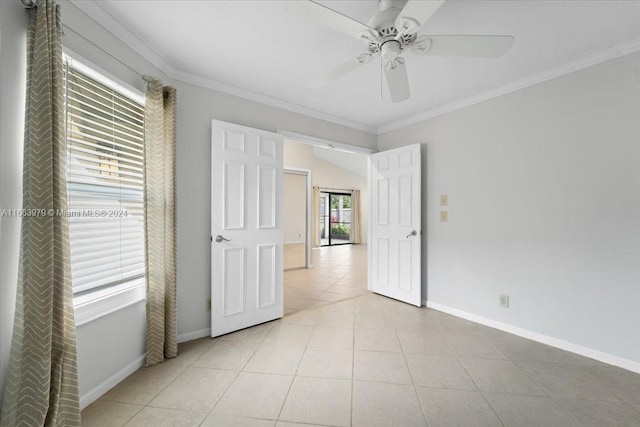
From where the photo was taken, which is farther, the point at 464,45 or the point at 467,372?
the point at 467,372

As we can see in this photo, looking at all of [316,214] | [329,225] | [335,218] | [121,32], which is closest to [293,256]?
[316,214]

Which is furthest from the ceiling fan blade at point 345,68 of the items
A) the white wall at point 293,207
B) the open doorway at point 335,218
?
the open doorway at point 335,218

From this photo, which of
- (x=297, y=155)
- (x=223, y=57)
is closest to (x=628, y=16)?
(x=223, y=57)

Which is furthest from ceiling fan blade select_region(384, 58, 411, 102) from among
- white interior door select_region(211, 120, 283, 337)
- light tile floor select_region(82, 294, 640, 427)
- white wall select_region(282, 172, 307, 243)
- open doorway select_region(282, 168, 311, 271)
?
white wall select_region(282, 172, 307, 243)

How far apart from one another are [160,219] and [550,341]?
3493 millimetres

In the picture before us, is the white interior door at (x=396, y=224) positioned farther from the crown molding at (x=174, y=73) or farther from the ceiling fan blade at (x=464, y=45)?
the ceiling fan blade at (x=464, y=45)

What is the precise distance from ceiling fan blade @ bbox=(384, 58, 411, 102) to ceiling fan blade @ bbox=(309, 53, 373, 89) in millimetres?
142

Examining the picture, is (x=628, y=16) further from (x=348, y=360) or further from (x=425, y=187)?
(x=348, y=360)

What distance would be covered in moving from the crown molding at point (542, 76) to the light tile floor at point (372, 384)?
2382 mm

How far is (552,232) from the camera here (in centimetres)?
240

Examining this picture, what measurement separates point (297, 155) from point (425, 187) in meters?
3.67

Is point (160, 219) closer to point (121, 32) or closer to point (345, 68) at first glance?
point (121, 32)

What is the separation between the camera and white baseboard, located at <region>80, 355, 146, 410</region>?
1.64 metres

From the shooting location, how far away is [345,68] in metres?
1.68
